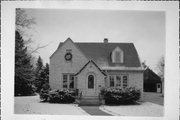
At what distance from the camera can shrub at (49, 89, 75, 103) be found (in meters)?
5.32

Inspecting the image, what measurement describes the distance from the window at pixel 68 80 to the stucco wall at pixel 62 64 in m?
0.07

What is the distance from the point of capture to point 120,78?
5.30m

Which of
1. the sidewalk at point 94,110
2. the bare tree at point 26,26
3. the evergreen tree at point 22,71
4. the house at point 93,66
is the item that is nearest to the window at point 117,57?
the house at point 93,66

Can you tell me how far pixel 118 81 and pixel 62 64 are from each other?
38.6 inches

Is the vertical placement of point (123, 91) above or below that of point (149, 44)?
below

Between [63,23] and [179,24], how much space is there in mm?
1907

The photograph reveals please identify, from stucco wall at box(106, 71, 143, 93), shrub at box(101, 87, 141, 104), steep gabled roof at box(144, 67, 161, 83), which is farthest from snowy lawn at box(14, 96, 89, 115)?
steep gabled roof at box(144, 67, 161, 83)

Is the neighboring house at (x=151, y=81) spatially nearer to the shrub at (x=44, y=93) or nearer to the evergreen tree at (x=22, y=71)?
the shrub at (x=44, y=93)

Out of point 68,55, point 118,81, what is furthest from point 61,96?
point 118,81

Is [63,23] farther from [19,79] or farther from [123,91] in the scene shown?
[123,91]

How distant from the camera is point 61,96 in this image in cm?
533

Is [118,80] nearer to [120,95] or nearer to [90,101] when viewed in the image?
[120,95]

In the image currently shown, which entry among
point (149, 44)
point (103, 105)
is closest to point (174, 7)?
point (149, 44)

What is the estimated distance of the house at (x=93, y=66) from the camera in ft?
17.3
